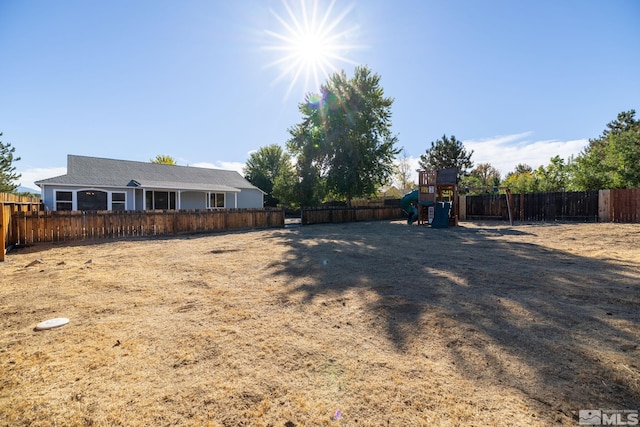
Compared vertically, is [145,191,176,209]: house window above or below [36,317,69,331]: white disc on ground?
above

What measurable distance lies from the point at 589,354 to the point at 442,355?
47.8 inches

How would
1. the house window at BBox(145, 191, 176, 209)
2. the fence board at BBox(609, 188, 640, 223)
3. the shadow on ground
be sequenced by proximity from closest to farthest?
the shadow on ground → the fence board at BBox(609, 188, 640, 223) → the house window at BBox(145, 191, 176, 209)

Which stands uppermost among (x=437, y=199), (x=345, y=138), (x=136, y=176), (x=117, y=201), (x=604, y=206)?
(x=345, y=138)

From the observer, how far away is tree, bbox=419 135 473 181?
41750 millimetres

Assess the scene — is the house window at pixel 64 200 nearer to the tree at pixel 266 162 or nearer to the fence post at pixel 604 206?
the tree at pixel 266 162

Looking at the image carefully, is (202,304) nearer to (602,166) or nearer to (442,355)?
(442,355)

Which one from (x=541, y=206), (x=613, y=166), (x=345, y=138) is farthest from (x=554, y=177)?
(x=345, y=138)

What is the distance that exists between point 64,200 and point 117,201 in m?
2.66

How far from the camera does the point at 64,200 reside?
1753 cm

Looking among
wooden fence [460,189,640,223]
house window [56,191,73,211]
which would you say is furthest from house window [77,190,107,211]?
wooden fence [460,189,640,223]

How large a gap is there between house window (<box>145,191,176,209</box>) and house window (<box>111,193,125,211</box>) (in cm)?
154

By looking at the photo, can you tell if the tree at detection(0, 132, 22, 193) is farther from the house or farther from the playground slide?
the playground slide

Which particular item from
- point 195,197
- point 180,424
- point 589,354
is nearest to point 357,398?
point 180,424

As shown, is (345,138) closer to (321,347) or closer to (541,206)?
(541,206)
